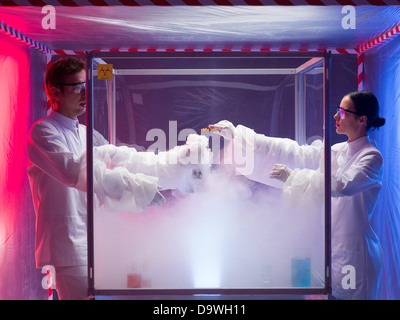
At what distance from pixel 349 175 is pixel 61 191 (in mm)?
1577

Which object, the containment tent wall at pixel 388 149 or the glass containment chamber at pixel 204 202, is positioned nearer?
the glass containment chamber at pixel 204 202

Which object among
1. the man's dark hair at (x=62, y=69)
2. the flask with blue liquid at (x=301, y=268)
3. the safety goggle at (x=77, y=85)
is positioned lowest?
the flask with blue liquid at (x=301, y=268)

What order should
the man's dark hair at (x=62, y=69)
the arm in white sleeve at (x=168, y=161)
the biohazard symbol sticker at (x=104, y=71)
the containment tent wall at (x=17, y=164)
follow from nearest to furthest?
1. the biohazard symbol sticker at (x=104, y=71)
2. the arm in white sleeve at (x=168, y=161)
3. the man's dark hair at (x=62, y=69)
4. the containment tent wall at (x=17, y=164)

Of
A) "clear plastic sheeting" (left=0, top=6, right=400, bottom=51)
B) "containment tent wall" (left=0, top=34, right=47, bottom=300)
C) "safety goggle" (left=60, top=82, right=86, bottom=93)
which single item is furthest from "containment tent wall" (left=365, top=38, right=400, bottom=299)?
"containment tent wall" (left=0, top=34, right=47, bottom=300)

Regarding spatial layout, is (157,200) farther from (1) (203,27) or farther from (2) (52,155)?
(1) (203,27)

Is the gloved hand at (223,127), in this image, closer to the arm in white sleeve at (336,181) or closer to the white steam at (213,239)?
the white steam at (213,239)

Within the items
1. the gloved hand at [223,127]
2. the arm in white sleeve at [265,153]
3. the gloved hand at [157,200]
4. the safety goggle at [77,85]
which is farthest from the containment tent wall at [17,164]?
the arm in white sleeve at [265,153]

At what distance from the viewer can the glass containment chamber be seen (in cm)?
209

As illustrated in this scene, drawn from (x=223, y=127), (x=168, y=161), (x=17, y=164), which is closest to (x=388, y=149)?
(x=223, y=127)

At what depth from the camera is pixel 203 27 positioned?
2.30 metres

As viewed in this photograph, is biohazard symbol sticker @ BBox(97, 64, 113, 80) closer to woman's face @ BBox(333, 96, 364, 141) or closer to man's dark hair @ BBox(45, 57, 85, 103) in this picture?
man's dark hair @ BBox(45, 57, 85, 103)

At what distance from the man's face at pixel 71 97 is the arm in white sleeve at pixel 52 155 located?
0.16 meters

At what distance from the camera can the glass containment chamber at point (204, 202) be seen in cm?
209

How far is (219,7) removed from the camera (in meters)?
2.02
